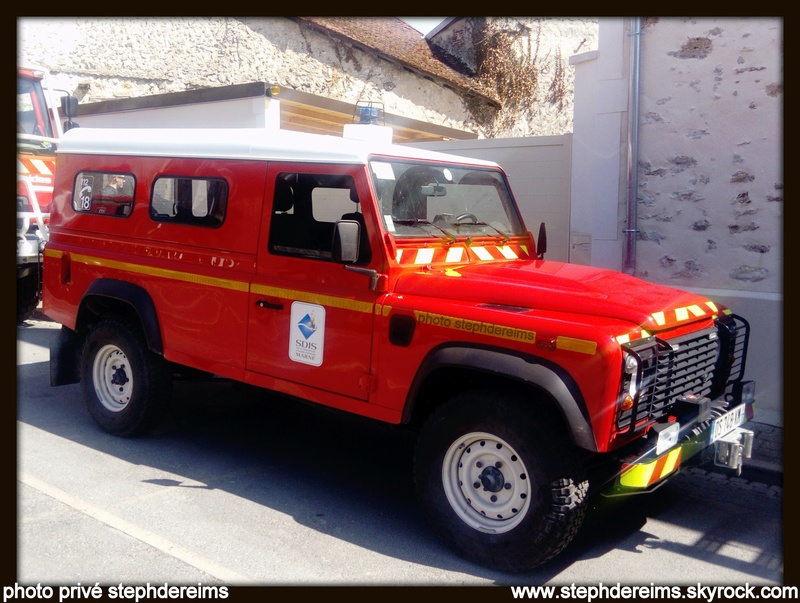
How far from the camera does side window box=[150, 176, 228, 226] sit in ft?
16.7

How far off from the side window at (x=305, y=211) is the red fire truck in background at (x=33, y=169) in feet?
15.6

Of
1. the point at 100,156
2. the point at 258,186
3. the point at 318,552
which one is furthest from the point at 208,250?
the point at 318,552

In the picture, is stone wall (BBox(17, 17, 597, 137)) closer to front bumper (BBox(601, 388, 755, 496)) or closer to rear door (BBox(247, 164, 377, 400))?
rear door (BBox(247, 164, 377, 400))

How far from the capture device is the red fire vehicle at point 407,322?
12.0 ft

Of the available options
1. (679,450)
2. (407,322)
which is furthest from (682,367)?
(407,322)

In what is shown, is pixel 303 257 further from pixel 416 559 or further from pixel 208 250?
pixel 416 559

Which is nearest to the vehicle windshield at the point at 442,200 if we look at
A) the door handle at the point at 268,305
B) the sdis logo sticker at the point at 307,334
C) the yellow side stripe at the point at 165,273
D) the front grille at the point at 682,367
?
the sdis logo sticker at the point at 307,334

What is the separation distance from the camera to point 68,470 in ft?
16.5

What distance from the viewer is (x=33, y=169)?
949 centimetres

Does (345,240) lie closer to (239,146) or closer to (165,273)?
(239,146)

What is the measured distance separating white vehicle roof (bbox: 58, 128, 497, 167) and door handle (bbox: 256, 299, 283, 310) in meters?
0.91

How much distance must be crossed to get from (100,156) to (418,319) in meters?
3.29

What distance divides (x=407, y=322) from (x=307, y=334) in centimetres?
75

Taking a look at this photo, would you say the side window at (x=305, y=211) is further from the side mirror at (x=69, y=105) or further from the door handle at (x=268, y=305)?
the side mirror at (x=69, y=105)
